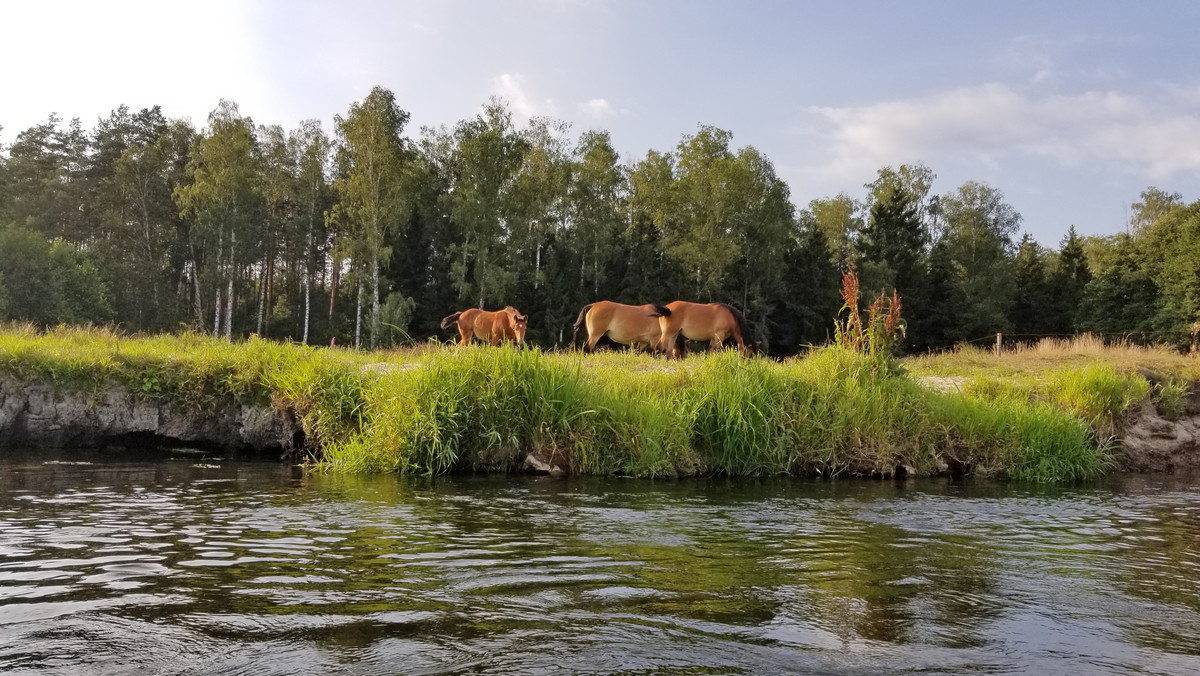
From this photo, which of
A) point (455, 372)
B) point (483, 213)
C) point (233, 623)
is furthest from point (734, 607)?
point (483, 213)

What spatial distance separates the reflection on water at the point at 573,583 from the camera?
290 centimetres

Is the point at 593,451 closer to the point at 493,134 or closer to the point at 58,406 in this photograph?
the point at 58,406

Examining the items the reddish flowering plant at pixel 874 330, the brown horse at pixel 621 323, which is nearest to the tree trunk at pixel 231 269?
the brown horse at pixel 621 323

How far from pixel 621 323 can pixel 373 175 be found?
83.8 feet

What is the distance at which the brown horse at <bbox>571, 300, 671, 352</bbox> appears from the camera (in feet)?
61.9

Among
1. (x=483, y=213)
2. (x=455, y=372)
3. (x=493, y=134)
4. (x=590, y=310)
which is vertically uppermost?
(x=493, y=134)

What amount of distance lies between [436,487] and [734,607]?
199 inches

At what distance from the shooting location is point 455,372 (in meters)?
9.79

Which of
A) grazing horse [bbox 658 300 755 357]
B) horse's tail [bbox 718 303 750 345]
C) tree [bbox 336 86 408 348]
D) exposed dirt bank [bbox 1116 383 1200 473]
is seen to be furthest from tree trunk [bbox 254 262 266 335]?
exposed dirt bank [bbox 1116 383 1200 473]

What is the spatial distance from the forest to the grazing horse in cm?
2115

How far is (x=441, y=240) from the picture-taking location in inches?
1789

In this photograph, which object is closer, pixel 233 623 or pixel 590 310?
pixel 233 623

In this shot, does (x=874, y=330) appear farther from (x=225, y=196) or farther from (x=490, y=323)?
(x=225, y=196)

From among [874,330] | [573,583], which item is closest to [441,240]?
[874,330]
